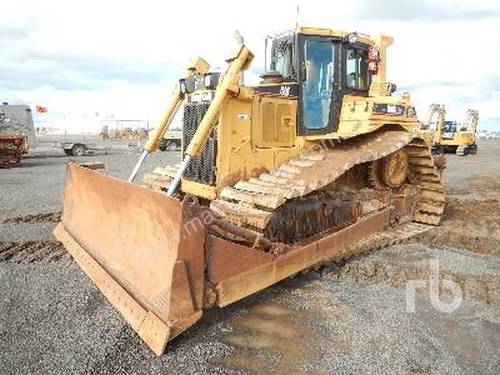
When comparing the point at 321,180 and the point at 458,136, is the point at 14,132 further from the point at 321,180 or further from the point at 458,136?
the point at 458,136

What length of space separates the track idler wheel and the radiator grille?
8.16 feet

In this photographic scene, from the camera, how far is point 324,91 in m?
6.91

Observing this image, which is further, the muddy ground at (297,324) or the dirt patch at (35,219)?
the dirt patch at (35,219)

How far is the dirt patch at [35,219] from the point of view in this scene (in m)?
8.45

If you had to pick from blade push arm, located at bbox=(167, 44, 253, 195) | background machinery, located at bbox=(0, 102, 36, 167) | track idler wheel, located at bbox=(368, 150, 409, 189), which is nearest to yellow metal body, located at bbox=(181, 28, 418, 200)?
blade push arm, located at bbox=(167, 44, 253, 195)

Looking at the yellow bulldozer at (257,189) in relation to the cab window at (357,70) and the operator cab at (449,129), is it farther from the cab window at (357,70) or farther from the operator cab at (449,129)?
the operator cab at (449,129)

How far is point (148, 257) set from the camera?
4.27 meters

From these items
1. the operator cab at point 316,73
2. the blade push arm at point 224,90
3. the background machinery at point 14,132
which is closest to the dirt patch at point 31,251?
the blade push arm at point 224,90

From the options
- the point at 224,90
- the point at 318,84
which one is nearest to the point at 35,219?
the point at 224,90

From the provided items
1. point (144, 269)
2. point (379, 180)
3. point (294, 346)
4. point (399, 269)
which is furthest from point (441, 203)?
point (144, 269)

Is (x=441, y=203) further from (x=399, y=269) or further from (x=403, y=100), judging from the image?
(x=399, y=269)

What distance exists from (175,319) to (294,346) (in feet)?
3.20

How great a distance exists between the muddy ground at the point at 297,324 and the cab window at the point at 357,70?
98.6 inches

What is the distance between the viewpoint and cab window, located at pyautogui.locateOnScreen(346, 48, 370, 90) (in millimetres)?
7082
